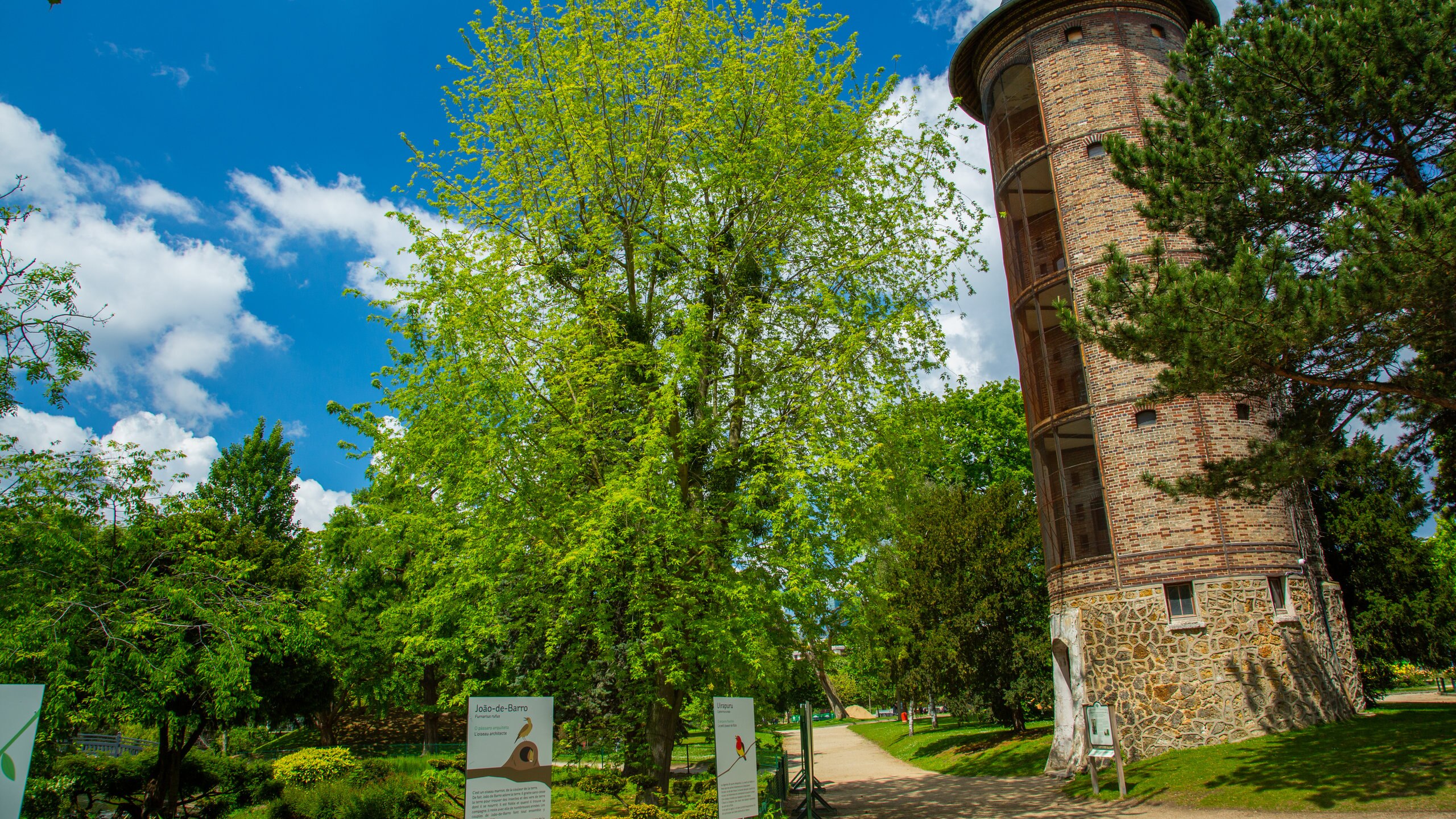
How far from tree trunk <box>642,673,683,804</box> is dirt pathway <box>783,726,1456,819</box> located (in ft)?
13.4

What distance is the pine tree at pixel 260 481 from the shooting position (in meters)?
49.6

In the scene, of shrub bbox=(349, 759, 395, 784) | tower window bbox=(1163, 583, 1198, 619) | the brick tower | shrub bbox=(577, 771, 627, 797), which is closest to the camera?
shrub bbox=(577, 771, 627, 797)

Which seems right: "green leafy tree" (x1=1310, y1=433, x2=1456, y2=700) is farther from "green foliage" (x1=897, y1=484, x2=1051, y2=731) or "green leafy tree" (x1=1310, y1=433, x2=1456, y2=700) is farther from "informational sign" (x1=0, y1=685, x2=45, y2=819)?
"informational sign" (x1=0, y1=685, x2=45, y2=819)

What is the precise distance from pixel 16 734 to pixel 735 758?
7360 mm

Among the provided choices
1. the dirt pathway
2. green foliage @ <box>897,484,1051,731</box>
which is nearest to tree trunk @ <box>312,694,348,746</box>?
the dirt pathway

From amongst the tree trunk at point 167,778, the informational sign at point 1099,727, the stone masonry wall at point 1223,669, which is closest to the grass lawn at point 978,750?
the stone masonry wall at point 1223,669

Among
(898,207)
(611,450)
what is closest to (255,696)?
(611,450)

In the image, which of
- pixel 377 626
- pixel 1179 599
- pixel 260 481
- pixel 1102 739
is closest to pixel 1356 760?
pixel 1102 739

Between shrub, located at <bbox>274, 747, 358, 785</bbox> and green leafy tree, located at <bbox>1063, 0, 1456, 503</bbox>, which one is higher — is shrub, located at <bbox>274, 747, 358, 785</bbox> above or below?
below

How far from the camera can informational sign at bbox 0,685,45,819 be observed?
21.6ft

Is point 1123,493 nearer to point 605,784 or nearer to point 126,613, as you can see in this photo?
point 605,784

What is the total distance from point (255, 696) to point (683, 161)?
1176cm

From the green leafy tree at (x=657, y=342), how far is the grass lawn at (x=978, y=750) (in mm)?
13663

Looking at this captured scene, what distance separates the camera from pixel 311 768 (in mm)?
19297
